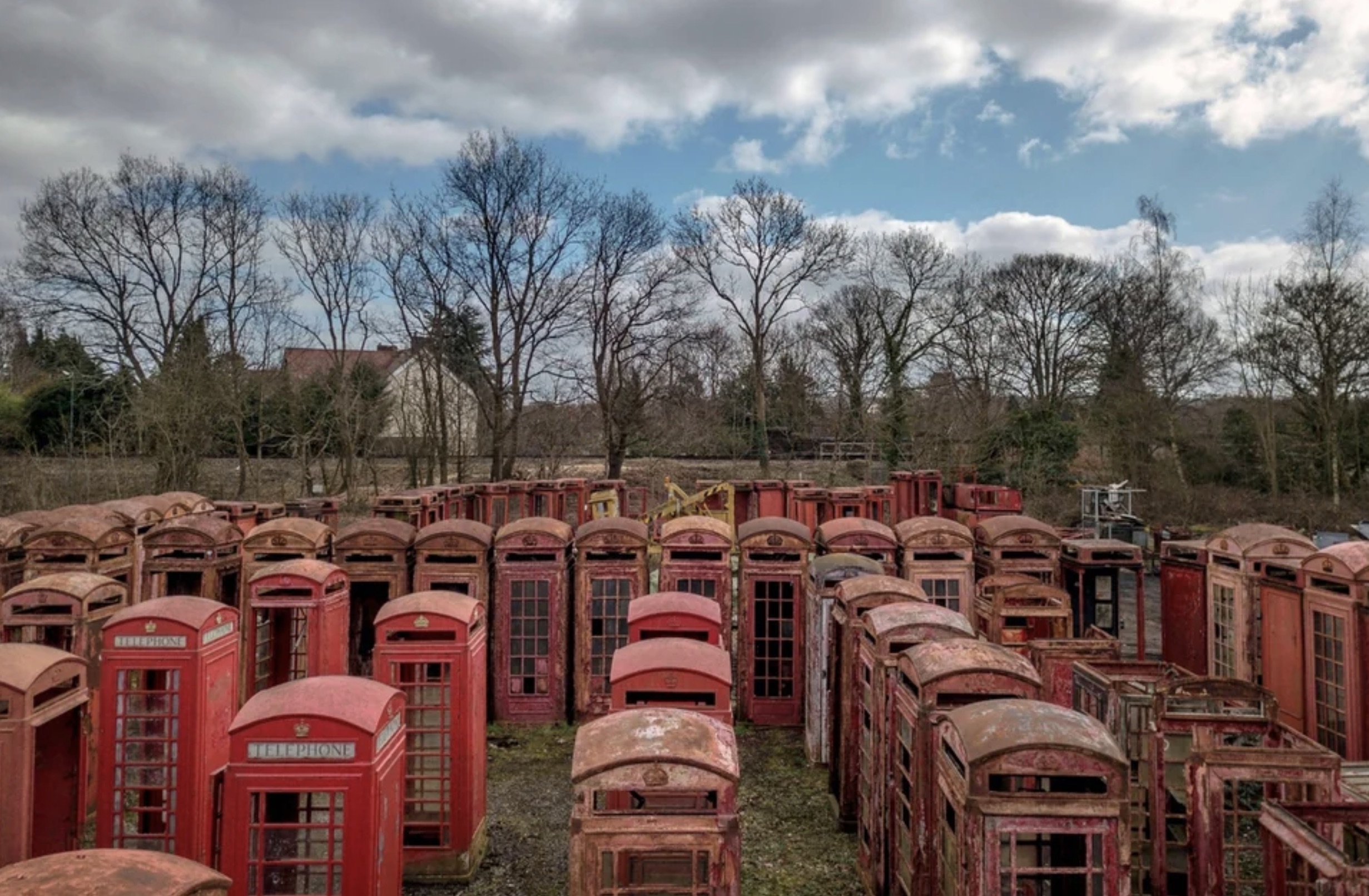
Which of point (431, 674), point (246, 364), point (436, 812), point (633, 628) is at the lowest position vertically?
point (436, 812)

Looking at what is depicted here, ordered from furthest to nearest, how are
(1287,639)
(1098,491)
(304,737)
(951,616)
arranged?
(1098,491), (1287,639), (951,616), (304,737)

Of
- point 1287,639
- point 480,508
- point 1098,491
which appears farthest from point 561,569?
point 1098,491

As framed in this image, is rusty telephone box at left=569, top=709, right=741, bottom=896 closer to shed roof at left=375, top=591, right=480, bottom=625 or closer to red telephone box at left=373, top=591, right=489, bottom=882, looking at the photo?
red telephone box at left=373, top=591, right=489, bottom=882

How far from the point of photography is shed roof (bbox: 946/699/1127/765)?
4133mm

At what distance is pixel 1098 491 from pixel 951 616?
21.2 m

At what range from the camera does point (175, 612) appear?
6.53m

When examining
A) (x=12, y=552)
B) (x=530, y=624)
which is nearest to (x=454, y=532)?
(x=530, y=624)

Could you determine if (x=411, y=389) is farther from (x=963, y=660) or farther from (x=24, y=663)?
(x=963, y=660)

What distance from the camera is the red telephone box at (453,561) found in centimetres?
1044

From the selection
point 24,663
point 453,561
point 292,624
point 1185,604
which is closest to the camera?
point 24,663

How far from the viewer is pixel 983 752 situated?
4152 mm

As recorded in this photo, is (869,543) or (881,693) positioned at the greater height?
(869,543)

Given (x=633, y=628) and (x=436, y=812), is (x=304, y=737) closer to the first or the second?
(x=436, y=812)

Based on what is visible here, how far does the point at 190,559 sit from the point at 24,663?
520 cm
